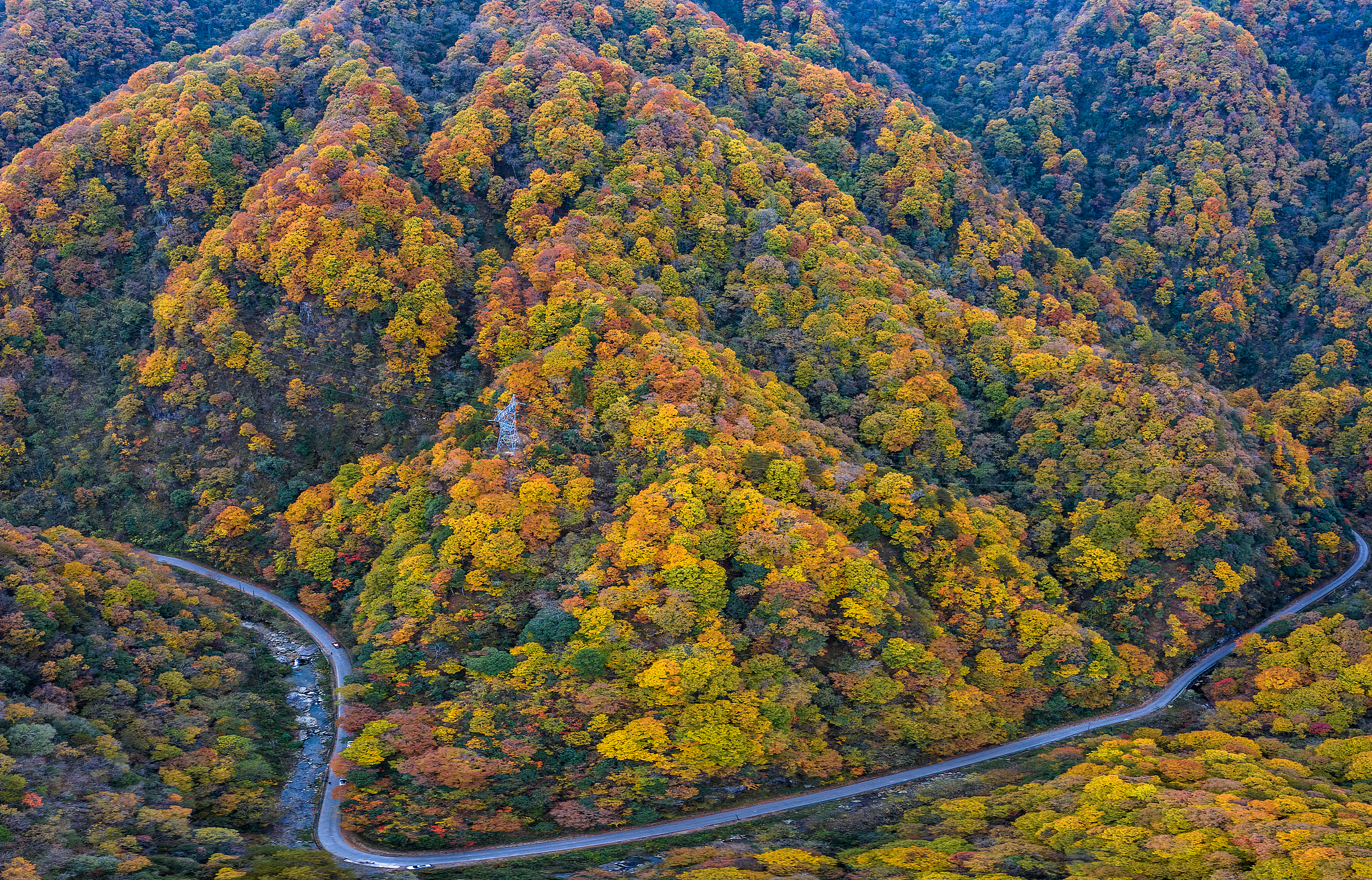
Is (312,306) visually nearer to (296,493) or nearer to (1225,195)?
(296,493)

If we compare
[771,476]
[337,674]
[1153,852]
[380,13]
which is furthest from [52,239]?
[1153,852]

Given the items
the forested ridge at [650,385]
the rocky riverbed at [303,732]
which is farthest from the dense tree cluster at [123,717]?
the forested ridge at [650,385]

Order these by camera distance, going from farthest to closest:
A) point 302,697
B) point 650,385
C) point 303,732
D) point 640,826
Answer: point 650,385 < point 302,697 < point 303,732 < point 640,826

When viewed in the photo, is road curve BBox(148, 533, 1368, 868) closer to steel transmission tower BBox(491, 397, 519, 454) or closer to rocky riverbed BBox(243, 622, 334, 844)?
rocky riverbed BBox(243, 622, 334, 844)

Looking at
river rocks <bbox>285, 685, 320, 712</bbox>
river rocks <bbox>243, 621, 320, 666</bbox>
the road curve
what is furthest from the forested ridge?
river rocks <bbox>285, 685, 320, 712</bbox>

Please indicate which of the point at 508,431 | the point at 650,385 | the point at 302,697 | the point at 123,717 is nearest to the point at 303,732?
the point at 302,697

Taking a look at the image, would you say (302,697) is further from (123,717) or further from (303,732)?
(123,717)

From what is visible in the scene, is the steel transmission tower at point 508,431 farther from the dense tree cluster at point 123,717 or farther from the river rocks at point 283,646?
the dense tree cluster at point 123,717
